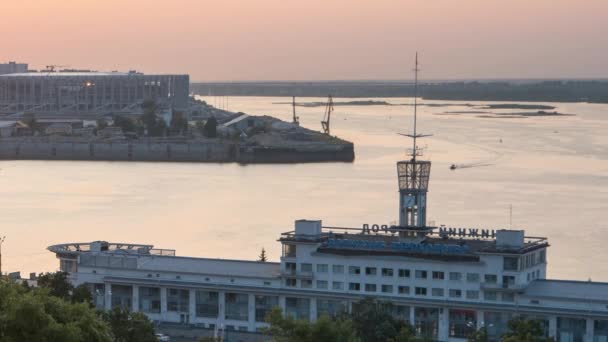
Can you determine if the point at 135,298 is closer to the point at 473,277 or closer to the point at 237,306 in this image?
the point at 237,306

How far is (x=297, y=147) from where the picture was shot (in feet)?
102

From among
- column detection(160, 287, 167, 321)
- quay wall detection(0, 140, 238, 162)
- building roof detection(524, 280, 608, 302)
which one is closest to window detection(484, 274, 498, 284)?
building roof detection(524, 280, 608, 302)

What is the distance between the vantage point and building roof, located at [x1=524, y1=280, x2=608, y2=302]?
860 cm

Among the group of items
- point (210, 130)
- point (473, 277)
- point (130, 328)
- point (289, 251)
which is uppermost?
point (210, 130)

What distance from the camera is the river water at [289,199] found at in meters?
14.4

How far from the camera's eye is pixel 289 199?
64.0ft

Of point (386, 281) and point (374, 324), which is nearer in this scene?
point (374, 324)

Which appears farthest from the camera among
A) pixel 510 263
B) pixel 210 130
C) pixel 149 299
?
pixel 210 130

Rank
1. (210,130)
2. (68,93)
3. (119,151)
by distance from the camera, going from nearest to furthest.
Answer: (119,151)
(210,130)
(68,93)

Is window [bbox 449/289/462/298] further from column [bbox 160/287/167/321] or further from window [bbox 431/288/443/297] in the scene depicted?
column [bbox 160/287/167/321]

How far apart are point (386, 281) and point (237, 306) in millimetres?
1008

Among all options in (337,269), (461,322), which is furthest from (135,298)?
(461,322)

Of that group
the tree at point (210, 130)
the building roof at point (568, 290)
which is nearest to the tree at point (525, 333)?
the building roof at point (568, 290)

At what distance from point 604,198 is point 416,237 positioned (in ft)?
35.2
